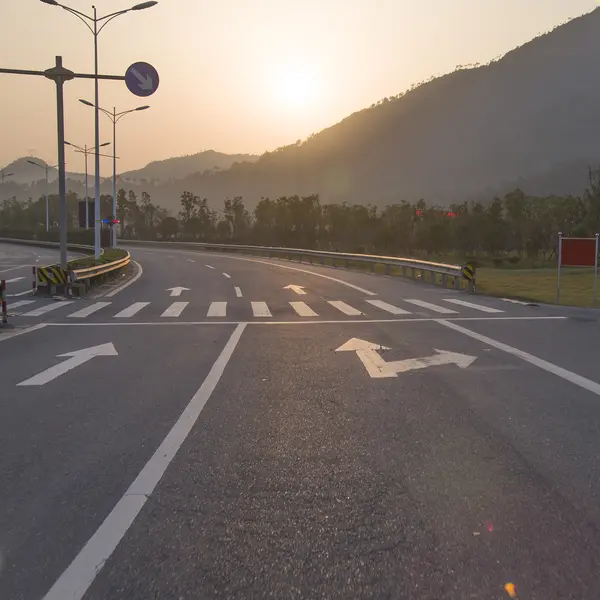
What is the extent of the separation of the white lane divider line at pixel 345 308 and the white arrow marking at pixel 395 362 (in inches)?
191

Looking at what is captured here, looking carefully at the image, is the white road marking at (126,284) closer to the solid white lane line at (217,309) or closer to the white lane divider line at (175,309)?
the white lane divider line at (175,309)

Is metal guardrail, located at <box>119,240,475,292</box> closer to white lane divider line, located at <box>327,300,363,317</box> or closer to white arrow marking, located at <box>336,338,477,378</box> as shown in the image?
white lane divider line, located at <box>327,300,363,317</box>

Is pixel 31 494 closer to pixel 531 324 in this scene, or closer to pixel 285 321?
pixel 285 321

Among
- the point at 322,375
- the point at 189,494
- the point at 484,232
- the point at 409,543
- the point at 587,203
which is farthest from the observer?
the point at 484,232

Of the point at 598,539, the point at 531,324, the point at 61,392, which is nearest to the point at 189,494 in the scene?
the point at 598,539

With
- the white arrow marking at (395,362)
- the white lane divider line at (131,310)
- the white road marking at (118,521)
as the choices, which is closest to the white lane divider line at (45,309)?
the white lane divider line at (131,310)

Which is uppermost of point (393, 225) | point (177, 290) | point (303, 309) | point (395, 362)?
point (393, 225)

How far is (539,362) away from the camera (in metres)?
9.01

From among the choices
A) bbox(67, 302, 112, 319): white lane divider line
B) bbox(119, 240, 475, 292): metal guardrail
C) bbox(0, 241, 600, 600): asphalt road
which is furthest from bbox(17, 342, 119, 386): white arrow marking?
bbox(119, 240, 475, 292): metal guardrail

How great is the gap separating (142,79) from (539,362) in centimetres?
1338

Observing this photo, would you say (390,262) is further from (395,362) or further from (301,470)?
(301,470)

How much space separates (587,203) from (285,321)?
5859 centimetres

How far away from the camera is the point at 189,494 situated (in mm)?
4277

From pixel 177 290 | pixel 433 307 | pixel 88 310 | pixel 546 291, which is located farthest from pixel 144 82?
pixel 546 291
